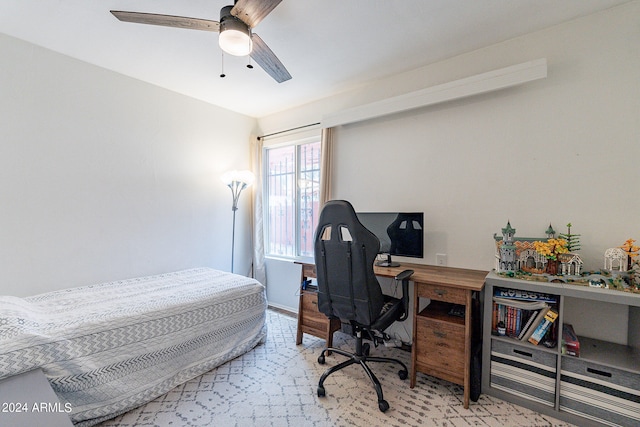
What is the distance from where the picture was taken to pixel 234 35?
1.53 metres

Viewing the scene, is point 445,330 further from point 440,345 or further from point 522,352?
point 522,352

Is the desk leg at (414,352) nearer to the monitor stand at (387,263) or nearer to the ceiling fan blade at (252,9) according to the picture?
the monitor stand at (387,263)

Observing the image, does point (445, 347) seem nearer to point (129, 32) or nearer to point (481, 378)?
point (481, 378)

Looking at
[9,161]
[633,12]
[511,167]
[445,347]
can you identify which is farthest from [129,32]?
[633,12]

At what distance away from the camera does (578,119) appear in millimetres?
1968

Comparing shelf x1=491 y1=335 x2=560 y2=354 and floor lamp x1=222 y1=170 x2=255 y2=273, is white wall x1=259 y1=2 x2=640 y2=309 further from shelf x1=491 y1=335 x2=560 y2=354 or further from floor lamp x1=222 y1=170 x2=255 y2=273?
floor lamp x1=222 y1=170 x2=255 y2=273

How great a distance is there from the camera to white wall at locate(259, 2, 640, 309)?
184cm

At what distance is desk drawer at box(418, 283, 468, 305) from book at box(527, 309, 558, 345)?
49 cm

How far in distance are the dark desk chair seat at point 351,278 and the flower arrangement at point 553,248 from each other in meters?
0.91

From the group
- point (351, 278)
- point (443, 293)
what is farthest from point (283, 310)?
point (443, 293)

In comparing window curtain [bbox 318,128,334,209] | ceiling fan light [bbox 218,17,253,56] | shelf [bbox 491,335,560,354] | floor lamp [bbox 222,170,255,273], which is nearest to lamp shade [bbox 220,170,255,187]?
floor lamp [bbox 222,170,255,273]

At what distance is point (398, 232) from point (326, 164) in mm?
1217

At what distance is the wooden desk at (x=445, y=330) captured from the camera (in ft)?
6.03

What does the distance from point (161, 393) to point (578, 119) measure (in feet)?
11.9
